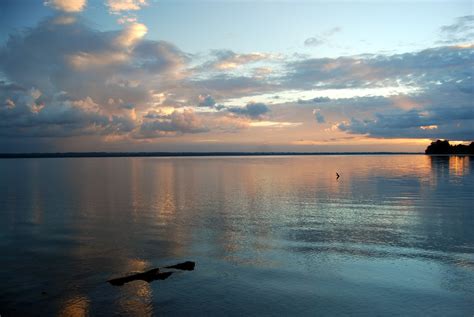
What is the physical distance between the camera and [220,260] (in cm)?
2536

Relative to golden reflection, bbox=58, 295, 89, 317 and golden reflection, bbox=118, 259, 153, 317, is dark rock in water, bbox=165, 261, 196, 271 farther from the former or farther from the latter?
golden reflection, bbox=58, 295, 89, 317

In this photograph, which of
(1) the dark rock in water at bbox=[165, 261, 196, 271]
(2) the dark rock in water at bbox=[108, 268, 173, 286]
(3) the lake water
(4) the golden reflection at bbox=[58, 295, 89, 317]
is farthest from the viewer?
(1) the dark rock in water at bbox=[165, 261, 196, 271]

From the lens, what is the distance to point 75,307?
18.1 metres

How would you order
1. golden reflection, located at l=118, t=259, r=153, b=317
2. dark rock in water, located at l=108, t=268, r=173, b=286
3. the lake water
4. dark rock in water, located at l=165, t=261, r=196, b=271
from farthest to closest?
1. dark rock in water, located at l=165, t=261, r=196, b=271
2. dark rock in water, located at l=108, t=268, r=173, b=286
3. the lake water
4. golden reflection, located at l=118, t=259, r=153, b=317

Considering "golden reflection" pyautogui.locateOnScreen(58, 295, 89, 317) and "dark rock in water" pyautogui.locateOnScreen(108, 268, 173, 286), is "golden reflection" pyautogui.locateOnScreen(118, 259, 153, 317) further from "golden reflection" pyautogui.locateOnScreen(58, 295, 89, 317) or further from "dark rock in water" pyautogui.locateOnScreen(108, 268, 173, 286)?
"golden reflection" pyautogui.locateOnScreen(58, 295, 89, 317)

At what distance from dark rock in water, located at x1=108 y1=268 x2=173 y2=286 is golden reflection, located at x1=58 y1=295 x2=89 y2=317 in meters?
2.03

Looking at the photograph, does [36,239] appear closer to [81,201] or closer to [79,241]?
[79,241]

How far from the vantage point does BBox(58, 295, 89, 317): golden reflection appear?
57.1 ft

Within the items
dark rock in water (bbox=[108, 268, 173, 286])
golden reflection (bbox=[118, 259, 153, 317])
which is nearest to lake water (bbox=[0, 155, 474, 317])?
golden reflection (bbox=[118, 259, 153, 317])

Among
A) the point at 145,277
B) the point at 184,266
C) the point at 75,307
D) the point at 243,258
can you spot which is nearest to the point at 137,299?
the point at 145,277

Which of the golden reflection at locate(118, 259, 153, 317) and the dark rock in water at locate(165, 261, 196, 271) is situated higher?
the dark rock in water at locate(165, 261, 196, 271)

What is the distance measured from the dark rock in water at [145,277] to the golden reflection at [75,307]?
2.03m

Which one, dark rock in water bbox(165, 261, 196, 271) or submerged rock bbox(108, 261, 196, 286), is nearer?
submerged rock bbox(108, 261, 196, 286)

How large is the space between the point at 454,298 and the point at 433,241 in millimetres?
11269
